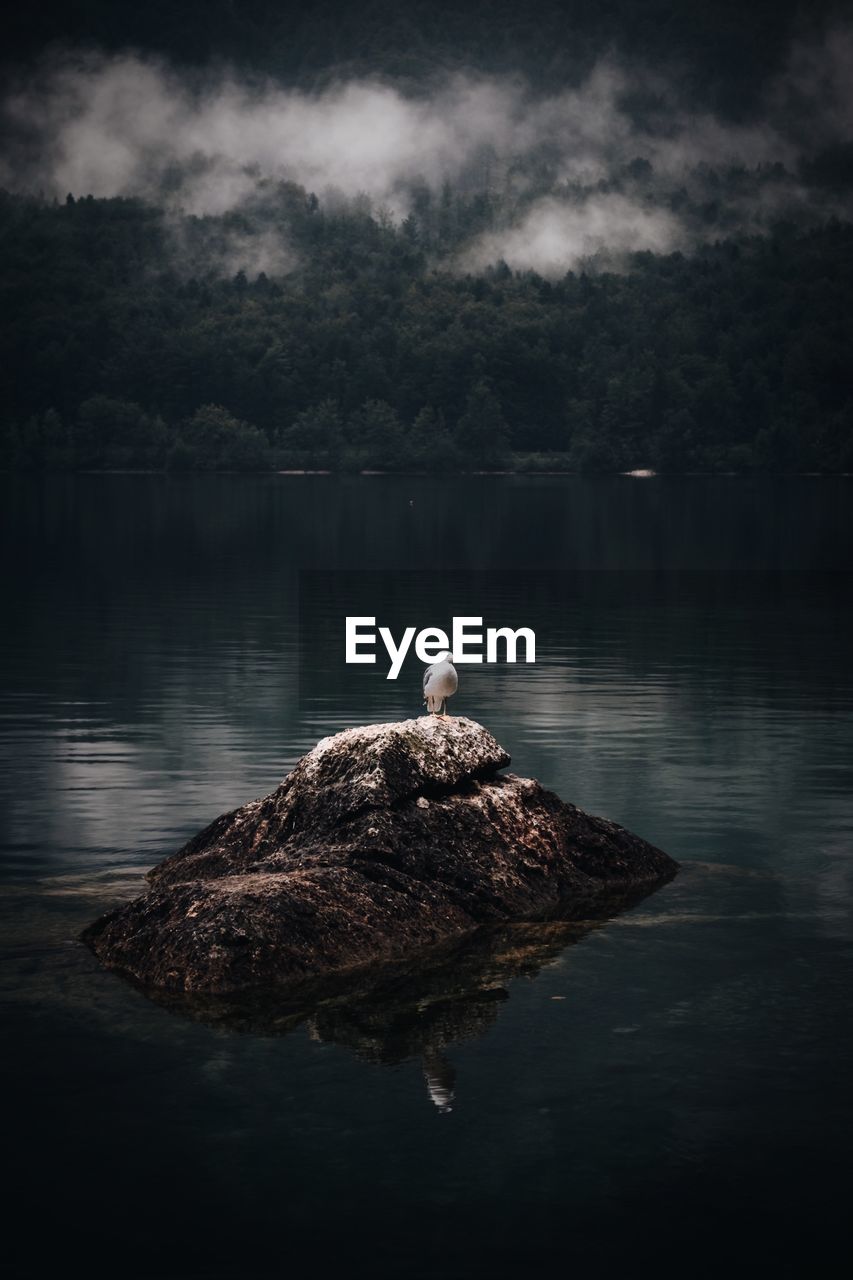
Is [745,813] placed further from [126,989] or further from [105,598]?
[105,598]

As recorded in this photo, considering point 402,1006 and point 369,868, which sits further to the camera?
point 369,868

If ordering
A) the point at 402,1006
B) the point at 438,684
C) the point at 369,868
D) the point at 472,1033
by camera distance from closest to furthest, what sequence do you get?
the point at 472,1033 → the point at 402,1006 → the point at 369,868 → the point at 438,684

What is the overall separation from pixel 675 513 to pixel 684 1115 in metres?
123

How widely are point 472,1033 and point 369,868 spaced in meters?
2.42

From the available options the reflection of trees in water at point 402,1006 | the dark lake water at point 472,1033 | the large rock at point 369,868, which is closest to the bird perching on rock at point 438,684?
the large rock at point 369,868

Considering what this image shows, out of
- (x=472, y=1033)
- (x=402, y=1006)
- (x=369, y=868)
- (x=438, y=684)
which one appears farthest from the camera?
(x=438, y=684)

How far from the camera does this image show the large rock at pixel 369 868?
1394 cm

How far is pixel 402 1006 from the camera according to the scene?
534 inches

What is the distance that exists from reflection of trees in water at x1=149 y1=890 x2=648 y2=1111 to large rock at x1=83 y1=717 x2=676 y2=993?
9.6 inches

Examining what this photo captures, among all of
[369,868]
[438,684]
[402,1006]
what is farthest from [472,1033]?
[438,684]

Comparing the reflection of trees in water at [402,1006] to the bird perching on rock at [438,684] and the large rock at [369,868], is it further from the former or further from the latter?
the bird perching on rock at [438,684]

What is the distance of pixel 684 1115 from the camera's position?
11539 millimetres

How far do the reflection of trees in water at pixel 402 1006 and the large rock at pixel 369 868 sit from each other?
0.24 meters

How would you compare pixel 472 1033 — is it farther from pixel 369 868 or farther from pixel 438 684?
pixel 438 684
